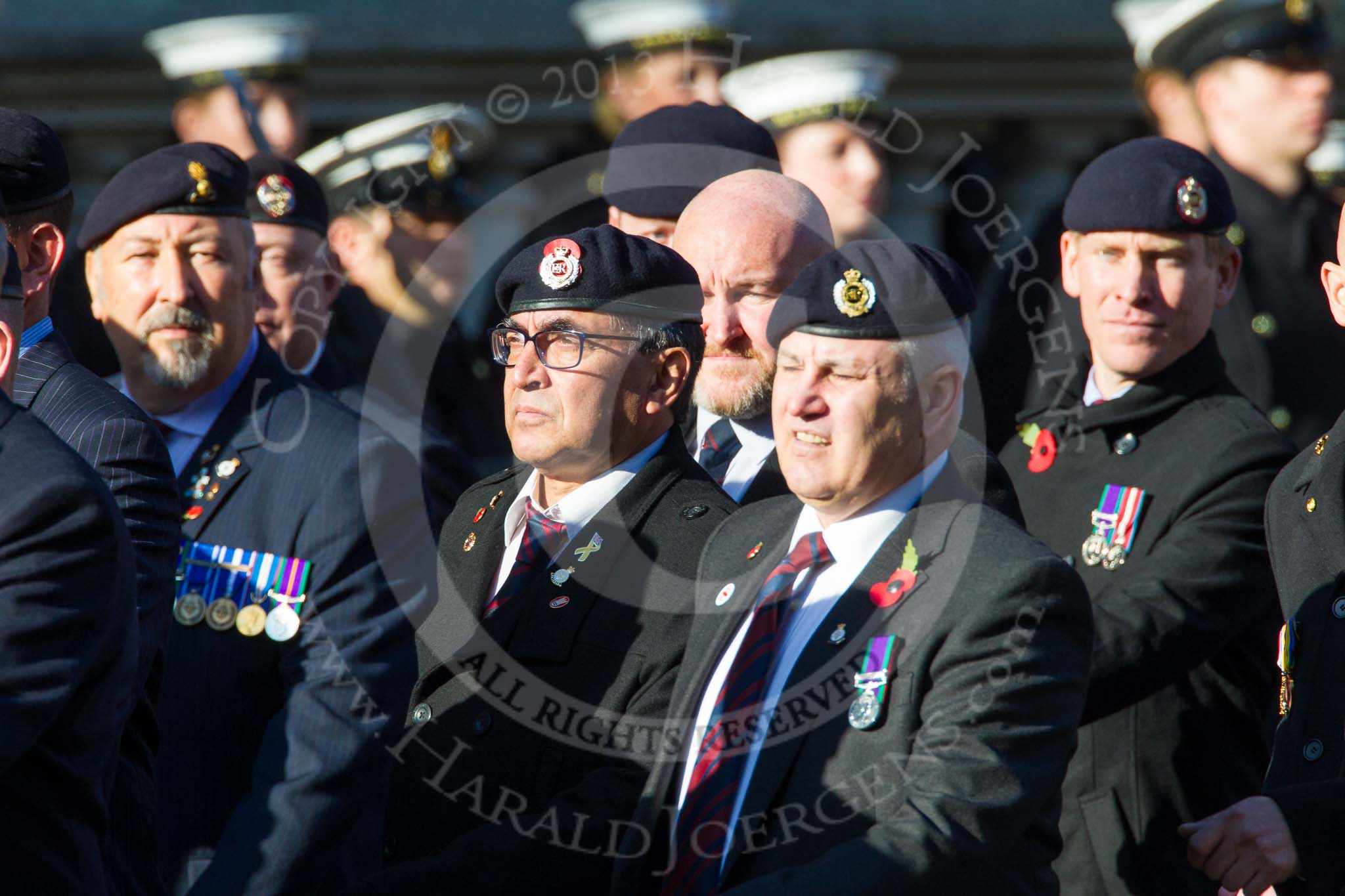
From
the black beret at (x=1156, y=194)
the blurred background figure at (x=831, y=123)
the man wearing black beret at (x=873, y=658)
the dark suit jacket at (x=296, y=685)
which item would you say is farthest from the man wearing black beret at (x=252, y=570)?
the blurred background figure at (x=831, y=123)

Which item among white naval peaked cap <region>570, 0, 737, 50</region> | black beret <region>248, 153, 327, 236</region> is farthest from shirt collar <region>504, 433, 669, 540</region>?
white naval peaked cap <region>570, 0, 737, 50</region>

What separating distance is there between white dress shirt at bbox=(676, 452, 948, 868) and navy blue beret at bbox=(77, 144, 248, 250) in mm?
2004

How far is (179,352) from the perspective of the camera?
15.0 ft

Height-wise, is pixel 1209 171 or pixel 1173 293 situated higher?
pixel 1209 171

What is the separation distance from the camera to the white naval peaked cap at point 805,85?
271 inches

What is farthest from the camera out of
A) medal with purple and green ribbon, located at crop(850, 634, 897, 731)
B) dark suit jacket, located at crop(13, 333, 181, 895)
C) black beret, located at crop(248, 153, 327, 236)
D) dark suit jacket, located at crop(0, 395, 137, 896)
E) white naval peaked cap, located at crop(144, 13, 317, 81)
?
white naval peaked cap, located at crop(144, 13, 317, 81)

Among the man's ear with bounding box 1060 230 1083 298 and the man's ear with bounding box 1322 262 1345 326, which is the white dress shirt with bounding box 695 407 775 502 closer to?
the man's ear with bounding box 1060 230 1083 298

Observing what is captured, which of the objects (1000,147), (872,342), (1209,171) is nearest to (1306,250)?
(1209,171)

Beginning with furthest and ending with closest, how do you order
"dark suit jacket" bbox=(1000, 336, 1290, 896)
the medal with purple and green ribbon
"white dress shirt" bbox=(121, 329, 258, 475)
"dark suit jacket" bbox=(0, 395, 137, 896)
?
1. "white dress shirt" bbox=(121, 329, 258, 475)
2. "dark suit jacket" bbox=(1000, 336, 1290, 896)
3. the medal with purple and green ribbon
4. "dark suit jacket" bbox=(0, 395, 137, 896)

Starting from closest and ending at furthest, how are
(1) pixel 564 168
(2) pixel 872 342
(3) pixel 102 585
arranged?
(3) pixel 102 585, (2) pixel 872 342, (1) pixel 564 168

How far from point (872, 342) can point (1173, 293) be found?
4.75 ft

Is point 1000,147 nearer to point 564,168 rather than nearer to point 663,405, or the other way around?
point 564,168

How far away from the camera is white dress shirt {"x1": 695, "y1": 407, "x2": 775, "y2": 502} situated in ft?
14.0

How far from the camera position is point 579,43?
9656mm
